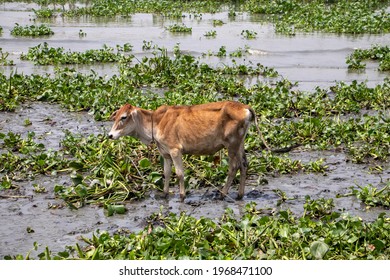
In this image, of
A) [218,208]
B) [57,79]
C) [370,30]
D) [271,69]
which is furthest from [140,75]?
[370,30]

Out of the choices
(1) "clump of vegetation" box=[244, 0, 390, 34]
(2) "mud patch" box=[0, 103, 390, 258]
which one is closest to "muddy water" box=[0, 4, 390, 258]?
(2) "mud patch" box=[0, 103, 390, 258]

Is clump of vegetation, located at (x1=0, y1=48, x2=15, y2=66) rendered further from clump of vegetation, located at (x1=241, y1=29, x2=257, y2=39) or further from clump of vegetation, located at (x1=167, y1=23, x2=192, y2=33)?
clump of vegetation, located at (x1=241, y1=29, x2=257, y2=39)

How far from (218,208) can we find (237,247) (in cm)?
202

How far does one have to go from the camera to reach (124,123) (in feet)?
35.0

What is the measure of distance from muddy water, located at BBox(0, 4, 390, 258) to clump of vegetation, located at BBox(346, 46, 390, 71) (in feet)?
0.80

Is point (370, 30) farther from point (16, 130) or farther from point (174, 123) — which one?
point (174, 123)

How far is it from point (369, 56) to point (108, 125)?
9120mm

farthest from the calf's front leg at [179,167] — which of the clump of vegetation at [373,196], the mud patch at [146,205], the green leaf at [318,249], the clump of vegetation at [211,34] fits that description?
the clump of vegetation at [211,34]

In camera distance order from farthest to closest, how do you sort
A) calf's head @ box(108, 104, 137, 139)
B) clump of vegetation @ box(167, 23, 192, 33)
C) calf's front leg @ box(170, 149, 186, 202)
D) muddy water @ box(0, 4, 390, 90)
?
clump of vegetation @ box(167, 23, 192, 33), muddy water @ box(0, 4, 390, 90), calf's head @ box(108, 104, 137, 139), calf's front leg @ box(170, 149, 186, 202)

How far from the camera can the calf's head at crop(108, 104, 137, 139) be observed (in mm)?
10650

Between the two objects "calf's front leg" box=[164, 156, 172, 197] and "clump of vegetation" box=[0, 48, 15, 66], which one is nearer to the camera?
"calf's front leg" box=[164, 156, 172, 197]

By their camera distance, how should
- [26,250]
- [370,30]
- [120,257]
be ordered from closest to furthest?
[120,257]
[26,250]
[370,30]

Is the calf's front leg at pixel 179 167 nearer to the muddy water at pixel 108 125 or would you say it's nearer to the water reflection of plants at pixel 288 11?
the muddy water at pixel 108 125

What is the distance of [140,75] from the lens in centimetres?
1752
